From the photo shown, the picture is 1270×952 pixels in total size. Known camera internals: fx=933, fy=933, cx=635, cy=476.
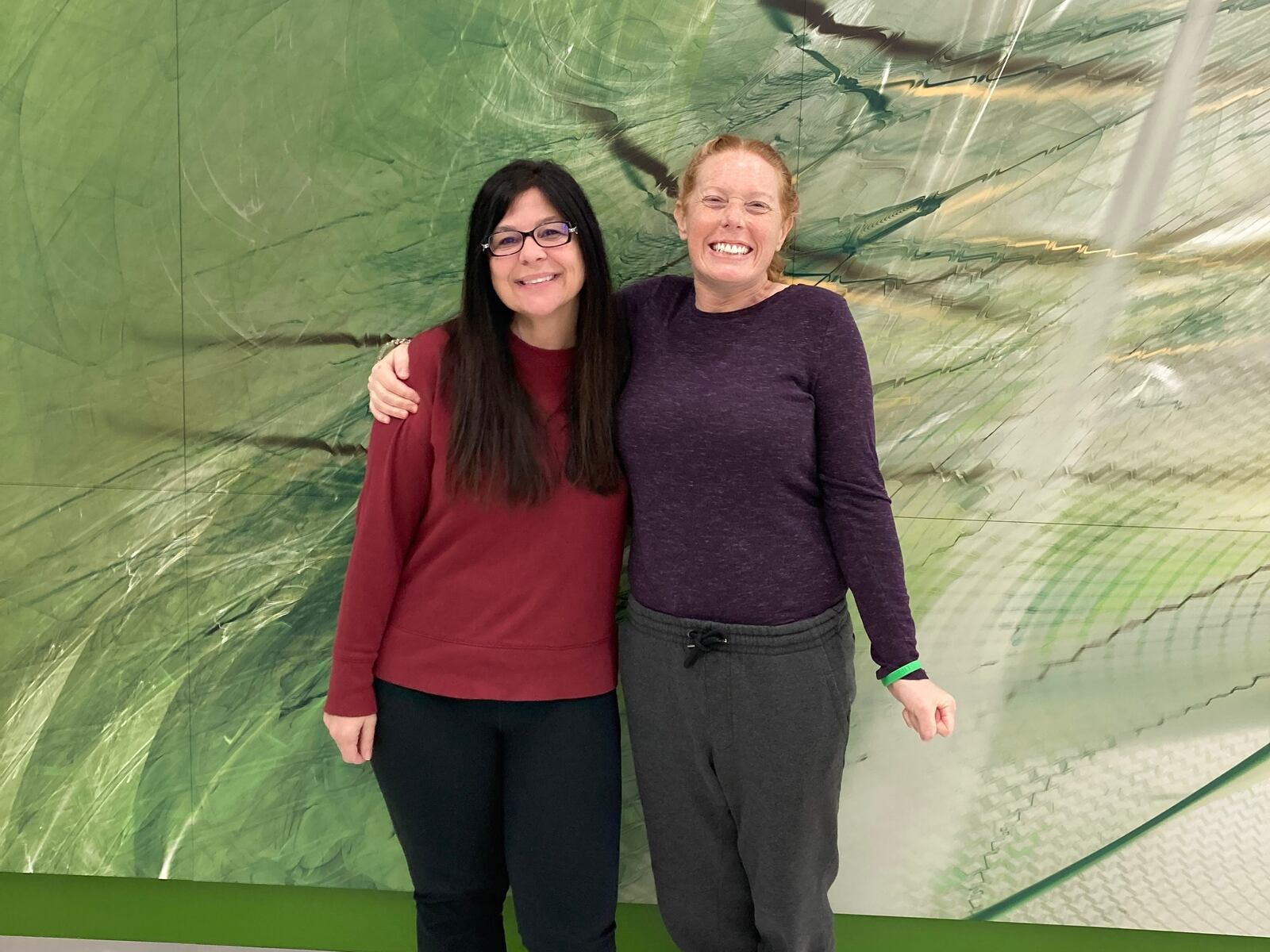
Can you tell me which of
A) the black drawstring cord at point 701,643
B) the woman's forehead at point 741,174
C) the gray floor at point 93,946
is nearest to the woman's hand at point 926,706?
the black drawstring cord at point 701,643

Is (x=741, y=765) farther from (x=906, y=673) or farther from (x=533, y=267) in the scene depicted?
(x=533, y=267)

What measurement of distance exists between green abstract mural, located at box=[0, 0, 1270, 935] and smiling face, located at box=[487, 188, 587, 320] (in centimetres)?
39

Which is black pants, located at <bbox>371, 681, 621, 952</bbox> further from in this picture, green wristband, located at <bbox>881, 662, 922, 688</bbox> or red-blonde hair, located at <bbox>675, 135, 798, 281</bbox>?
red-blonde hair, located at <bbox>675, 135, 798, 281</bbox>

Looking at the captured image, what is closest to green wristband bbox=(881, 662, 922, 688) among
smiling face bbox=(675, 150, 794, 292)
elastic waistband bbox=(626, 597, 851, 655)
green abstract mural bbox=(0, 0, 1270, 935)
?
elastic waistband bbox=(626, 597, 851, 655)

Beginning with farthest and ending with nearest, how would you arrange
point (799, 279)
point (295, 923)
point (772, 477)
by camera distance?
point (295, 923) < point (799, 279) < point (772, 477)

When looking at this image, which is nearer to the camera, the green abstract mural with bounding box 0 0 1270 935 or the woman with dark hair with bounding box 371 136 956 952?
the woman with dark hair with bounding box 371 136 956 952

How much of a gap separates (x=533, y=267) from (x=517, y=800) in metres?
0.83

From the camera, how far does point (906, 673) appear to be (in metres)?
1.39

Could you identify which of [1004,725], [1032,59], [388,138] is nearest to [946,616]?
[1004,725]

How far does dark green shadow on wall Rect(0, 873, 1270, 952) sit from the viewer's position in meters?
1.90

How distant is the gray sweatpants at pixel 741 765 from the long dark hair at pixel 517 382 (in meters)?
0.27

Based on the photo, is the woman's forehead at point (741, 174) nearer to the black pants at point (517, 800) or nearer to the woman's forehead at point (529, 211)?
the woman's forehead at point (529, 211)

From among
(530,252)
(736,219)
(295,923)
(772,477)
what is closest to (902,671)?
(772,477)

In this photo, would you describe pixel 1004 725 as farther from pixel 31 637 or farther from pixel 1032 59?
pixel 31 637
